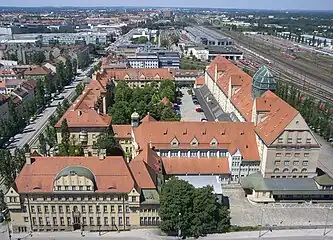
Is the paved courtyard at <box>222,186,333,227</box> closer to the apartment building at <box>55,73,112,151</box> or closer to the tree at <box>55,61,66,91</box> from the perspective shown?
the apartment building at <box>55,73,112,151</box>

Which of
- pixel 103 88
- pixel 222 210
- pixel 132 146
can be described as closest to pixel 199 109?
pixel 103 88

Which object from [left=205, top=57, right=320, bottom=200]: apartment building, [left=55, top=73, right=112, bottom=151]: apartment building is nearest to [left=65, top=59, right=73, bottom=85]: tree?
[left=55, top=73, right=112, bottom=151]: apartment building

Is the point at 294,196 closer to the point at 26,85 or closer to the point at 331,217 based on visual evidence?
the point at 331,217

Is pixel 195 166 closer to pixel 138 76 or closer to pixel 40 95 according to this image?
pixel 40 95

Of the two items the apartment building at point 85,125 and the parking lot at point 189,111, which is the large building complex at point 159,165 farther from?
the parking lot at point 189,111

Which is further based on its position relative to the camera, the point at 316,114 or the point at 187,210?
the point at 316,114

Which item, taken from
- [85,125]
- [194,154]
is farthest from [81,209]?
[85,125]

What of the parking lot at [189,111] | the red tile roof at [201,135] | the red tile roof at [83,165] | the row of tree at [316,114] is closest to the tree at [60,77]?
the parking lot at [189,111]

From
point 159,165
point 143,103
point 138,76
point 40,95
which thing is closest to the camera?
point 159,165
